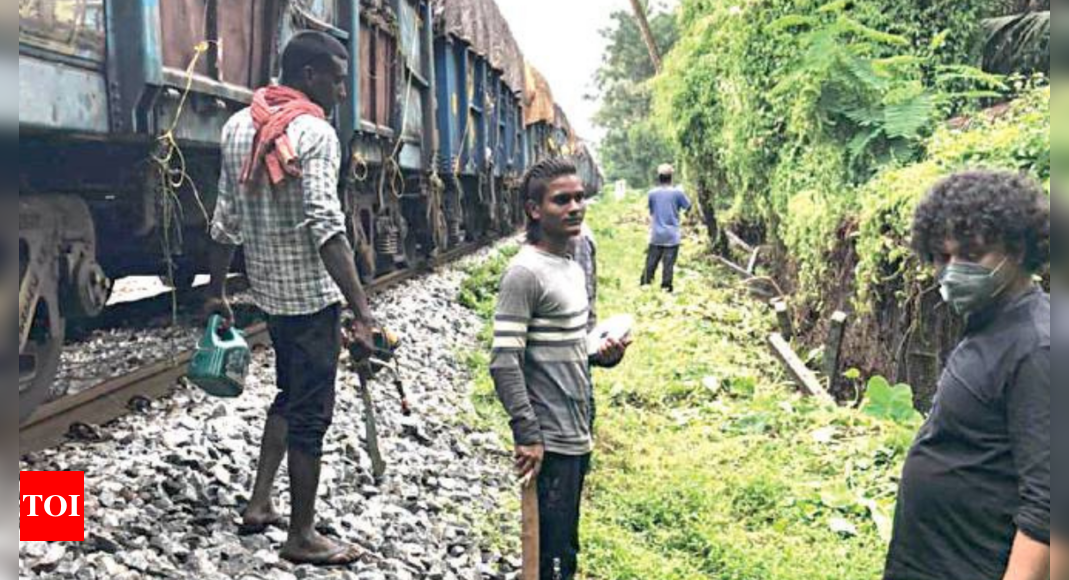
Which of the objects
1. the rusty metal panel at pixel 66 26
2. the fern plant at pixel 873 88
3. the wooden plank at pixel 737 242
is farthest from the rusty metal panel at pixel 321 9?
the wooden plank at pixel 737 242

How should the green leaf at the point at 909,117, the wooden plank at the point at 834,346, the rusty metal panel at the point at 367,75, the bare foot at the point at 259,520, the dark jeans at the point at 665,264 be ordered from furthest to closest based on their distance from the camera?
the dark jeans at the point at 665,264 → the green leaf at the point at 909,117 → the rusty metal panel at the point at 367,75 → the wooden plank at the point at 834,346 → the bare foot at the point at 259,520

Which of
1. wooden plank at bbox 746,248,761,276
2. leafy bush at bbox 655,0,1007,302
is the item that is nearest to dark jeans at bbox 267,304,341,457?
leafy bush at bbox 655,0,1007,302

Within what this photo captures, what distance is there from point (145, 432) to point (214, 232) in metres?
1.23

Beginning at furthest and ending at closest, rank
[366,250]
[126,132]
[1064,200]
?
[366,250], [126,132], [1064,200]

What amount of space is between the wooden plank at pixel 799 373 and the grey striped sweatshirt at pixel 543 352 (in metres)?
4.29

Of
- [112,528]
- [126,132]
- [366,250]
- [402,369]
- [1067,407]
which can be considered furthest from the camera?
[366,250]

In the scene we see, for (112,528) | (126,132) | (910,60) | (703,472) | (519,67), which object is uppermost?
(519,67)

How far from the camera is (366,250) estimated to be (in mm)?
8242

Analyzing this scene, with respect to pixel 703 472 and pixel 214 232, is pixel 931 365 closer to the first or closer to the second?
pixel 703 472

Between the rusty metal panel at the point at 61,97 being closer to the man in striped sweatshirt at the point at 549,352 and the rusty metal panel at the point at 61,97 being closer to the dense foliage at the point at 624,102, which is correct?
the man in striped sweatshirt at the point at 549,352

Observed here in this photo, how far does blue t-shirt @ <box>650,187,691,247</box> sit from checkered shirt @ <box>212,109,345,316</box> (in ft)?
30.3

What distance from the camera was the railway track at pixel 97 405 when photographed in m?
4.07

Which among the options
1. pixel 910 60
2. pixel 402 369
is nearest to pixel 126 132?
pixel 402 369

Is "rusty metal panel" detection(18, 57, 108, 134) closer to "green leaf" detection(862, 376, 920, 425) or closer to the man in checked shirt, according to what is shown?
the man in checked shirt
